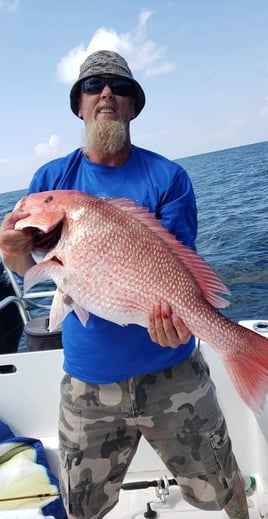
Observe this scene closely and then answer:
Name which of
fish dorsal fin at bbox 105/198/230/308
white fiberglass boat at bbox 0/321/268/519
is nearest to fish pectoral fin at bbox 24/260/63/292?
fish dorsal fin at bbox 105/198/230/308

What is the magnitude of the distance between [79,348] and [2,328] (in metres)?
2.58

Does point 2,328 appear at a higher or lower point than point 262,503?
higher

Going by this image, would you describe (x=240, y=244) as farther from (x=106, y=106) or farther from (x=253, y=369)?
(x=253, y=369)

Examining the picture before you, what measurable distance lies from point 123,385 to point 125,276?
25.1 inches

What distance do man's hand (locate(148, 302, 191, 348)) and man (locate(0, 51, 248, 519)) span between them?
0.30 metres

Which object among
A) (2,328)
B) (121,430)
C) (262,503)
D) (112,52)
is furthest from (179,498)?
(112,52)

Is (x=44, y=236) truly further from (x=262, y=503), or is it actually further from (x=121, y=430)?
(x=262, y=503)

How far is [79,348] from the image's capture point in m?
2.21

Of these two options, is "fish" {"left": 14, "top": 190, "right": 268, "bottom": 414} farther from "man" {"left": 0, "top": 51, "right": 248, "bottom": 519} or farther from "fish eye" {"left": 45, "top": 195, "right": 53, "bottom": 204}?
"man" {"left": 0, "top": 51, "right": 248, "bottom": 519}

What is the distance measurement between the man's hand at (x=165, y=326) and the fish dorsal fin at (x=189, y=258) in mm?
180

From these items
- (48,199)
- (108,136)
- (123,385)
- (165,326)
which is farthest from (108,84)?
(123,385)

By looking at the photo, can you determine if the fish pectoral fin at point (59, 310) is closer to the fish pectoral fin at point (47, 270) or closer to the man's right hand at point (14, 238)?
the fish pectoral fin at point (47, 270)

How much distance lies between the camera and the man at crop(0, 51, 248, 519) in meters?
2.19

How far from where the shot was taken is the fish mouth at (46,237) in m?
1.92
